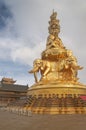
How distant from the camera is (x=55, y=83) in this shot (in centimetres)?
1716

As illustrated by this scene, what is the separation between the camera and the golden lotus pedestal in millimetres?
14031

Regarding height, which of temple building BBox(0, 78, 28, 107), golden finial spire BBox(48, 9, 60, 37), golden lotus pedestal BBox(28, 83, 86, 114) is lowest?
golden lotus pedestal BBox(28, 83, 86, 114)

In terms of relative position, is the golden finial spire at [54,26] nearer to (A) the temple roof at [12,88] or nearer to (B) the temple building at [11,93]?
(B) the temple building at [11,93]

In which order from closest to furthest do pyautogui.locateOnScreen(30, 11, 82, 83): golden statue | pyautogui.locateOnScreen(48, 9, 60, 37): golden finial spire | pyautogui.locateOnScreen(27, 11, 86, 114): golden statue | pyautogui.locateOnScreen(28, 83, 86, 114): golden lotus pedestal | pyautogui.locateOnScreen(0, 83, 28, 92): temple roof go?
pyautogui.locateOnScreen(28, 83, 86, 114): golden lotus pedestal → pyautogui.locateOnScreen(27, 11, 86, 114): golden statue → pyautogui.locateOnScreen(30, 11, 82, 83): golden statue → pyautogui.locateOnScreen(48, 9, 60, 37): golden finial spire → pyautogui.locateOnScreen(0, 83, 28, 92): temple roof

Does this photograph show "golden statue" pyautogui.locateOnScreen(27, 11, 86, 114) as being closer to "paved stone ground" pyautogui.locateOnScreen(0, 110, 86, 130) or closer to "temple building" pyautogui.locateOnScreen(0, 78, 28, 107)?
"paved stone ground" pyautogui.locateOnScreen(0, 110, 86, 130)

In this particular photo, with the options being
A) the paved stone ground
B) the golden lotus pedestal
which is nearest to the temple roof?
the golden lotus pedestal

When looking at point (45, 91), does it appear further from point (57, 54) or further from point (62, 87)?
point (57, 54)

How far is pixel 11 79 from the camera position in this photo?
43.3 m

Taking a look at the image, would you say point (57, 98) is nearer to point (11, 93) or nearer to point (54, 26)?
point (54, 26)

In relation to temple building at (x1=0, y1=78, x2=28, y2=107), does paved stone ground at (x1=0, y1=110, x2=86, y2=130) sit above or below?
below

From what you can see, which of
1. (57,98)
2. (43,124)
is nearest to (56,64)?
(57,98)

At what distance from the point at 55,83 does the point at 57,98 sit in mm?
1892

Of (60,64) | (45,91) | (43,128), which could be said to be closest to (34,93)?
(45,91)

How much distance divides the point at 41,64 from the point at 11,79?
24739 millimetres
